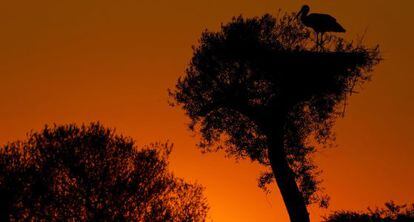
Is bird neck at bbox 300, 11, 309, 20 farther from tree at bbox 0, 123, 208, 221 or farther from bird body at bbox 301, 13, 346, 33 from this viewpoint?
tree at bbox 0, 123, 208, 221

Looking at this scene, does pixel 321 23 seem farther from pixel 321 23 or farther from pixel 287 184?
pixel 287 184

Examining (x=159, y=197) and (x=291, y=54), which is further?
(x=159, y=197)

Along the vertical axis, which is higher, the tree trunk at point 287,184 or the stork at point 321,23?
the stork at point 321,23

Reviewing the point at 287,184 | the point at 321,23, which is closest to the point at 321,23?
the point at 321,23

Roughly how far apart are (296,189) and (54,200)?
13.7m

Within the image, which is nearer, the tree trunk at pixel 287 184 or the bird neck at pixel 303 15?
the tree trunk at pixel 287 184

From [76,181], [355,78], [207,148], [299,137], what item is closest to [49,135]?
[76,181]

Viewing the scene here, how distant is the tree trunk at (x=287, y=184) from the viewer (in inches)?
1218

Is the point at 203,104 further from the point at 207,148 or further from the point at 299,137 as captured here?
the point at 299,137

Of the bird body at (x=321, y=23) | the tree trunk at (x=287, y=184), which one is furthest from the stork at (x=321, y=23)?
the tree trunk at (x=287, y=184)

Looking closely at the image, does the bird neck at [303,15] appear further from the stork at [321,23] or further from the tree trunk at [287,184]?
the tree trunk at [287,184]

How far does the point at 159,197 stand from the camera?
3822 centimetres

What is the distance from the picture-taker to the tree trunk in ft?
102

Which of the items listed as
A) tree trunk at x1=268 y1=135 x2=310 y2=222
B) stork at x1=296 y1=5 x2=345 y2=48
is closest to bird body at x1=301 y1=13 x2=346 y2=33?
stork at x1=296 y1=5 x2=345 y2=48
